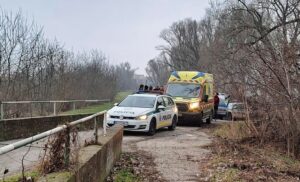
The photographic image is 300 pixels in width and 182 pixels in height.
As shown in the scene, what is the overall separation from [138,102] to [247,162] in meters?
7.72

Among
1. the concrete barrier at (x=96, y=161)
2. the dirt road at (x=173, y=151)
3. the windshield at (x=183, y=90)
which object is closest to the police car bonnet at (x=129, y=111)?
the dirt road at (x=173, y=151)

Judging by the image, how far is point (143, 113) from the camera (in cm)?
1608

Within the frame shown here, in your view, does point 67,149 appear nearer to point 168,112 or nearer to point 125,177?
point 125,177

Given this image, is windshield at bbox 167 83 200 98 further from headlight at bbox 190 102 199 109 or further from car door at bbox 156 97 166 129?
car door at bbox 156 97 166 129

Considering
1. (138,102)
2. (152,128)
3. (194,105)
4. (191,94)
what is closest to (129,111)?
(152,128)

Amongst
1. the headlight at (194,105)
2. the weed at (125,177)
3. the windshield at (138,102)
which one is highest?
the windshield at (138,102)

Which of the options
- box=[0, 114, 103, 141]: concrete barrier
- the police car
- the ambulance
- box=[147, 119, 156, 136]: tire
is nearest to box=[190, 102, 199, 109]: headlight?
the ambulance

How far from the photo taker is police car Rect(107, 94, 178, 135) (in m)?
15.9

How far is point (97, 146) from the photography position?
7.85m

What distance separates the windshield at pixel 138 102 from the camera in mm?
17156

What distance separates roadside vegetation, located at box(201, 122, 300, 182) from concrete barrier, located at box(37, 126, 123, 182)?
2.06 meters

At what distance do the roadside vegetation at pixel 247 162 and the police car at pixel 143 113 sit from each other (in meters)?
3.18

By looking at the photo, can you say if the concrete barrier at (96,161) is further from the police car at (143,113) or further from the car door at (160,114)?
the car door at (160,114)

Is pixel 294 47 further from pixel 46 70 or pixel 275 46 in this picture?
pixel 46 70
